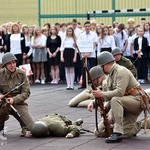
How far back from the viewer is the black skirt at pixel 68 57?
981 inches

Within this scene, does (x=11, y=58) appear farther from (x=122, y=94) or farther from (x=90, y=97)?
(x=90, y=97)

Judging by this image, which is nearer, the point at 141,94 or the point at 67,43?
the point at 141,94

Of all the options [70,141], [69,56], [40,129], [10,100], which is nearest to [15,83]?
[10,100]

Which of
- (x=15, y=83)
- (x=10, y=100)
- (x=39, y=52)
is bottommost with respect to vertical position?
(x=39, y=52)

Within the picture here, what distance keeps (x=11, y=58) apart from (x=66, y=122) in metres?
1.52

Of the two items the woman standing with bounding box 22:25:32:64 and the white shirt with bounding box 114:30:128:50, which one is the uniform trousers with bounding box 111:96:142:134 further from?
the woman standing with bounding box 22:25:32:64

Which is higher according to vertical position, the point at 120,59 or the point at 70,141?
the point at 120,59

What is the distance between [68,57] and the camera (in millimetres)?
25109

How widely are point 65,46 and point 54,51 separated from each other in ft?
6.05

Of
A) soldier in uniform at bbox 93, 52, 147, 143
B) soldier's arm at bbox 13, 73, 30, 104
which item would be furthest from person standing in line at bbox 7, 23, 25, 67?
soldier in uniform at bbox 93, 52, 147, 143

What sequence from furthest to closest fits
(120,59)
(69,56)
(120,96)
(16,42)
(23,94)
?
(16,42) < (69,56) < (120,59) < (23,94) < (120,96)

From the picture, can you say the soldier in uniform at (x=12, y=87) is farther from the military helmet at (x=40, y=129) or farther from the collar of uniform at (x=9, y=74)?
the military helmet at (x=40, y=129)

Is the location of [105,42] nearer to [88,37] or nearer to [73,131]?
[88,37]

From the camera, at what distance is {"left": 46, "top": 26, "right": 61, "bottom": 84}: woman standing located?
86.1 ft
